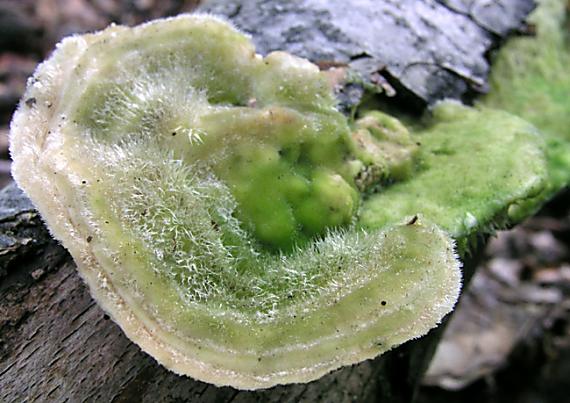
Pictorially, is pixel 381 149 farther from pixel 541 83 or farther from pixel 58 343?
pixel 541 83

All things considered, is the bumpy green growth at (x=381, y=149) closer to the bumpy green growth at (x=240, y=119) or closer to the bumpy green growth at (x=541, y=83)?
→ the bumpy green growth at (x=240, y=119)

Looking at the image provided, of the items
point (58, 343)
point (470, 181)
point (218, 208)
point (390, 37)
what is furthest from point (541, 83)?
point (58, 343)

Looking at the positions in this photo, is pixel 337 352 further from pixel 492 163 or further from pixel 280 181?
pixel 492 163

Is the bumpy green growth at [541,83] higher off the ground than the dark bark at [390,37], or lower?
Answer: lower

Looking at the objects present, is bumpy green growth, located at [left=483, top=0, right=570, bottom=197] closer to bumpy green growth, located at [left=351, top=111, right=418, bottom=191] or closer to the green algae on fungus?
bumpy green growth, located at [left=351, top=111, right=418, bottom=191]

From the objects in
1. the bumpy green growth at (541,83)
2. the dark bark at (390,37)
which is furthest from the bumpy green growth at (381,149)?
the bumpy green growth at (541,83)

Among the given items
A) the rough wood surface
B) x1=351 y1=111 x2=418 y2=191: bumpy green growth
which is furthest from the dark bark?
the rough wood surface

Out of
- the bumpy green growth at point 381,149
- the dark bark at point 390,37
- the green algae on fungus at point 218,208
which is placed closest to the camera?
the green algae on fungus at point 218,208

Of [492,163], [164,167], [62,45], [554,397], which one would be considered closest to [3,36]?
[62,45]
